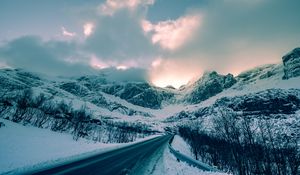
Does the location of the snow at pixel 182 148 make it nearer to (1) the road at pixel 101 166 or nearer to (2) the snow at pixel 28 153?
(2) the snow at pixel 28 153

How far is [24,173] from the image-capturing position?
1194cm

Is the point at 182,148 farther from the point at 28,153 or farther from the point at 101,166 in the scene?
the point at 101,166

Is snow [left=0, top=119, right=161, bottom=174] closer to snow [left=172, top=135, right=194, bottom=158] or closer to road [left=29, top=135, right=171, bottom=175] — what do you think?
road [left=29, top=135, right=171, bottom=175]

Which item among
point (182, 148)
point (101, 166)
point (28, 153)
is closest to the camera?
point (101, 166)

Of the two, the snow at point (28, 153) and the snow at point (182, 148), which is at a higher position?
the snow at point (28, 153)

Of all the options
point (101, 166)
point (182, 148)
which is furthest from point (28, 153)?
point (182, 148)

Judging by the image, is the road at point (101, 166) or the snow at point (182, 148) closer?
the road at point (101, 166)

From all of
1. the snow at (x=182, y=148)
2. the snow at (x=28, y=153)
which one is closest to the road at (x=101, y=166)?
the snow at (x=28, y=153)

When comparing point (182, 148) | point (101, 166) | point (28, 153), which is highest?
point (28, 153)

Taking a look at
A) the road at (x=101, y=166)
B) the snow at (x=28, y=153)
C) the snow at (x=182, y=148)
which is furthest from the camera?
the snow at (x=182, y=148)

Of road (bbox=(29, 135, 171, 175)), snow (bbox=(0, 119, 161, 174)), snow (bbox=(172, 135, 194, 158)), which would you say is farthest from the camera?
snow (bbox=(172, 135, 194, 158))

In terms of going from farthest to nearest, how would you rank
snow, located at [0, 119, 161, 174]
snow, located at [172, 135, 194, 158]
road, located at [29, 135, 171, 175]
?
snow, located at [172, 135, 194, 158], snow, located at [0, 119, 161, 174], road, located at [29, 135, 171, 175]

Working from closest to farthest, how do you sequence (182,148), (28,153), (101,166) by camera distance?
(101,166), (28,153), (182,148)

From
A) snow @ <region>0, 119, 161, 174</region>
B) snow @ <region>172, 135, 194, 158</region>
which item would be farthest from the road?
snow @ <region>172, 135, 194, 158</region>
